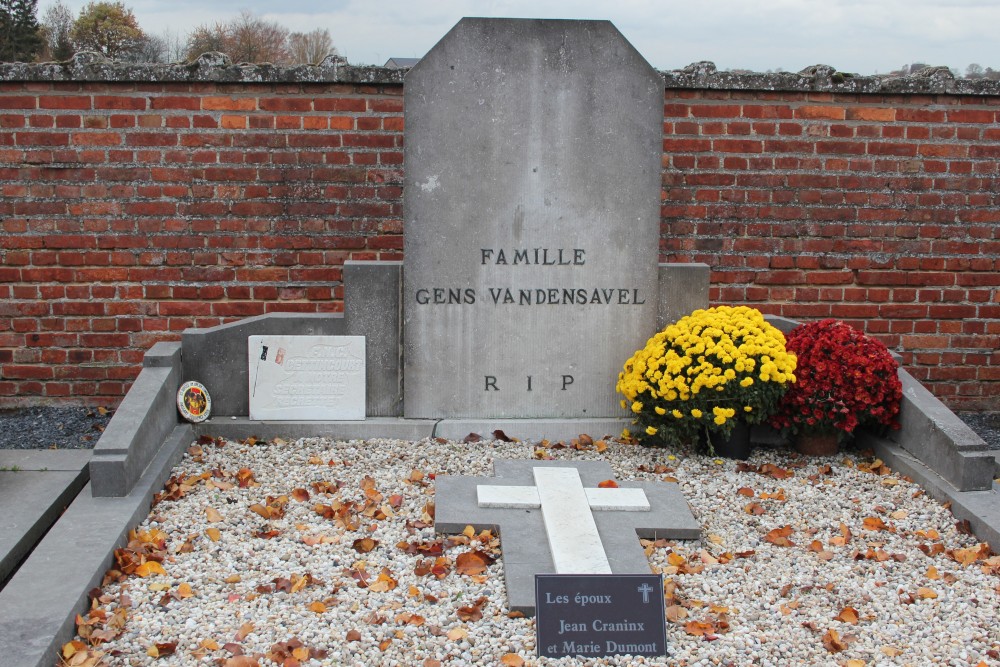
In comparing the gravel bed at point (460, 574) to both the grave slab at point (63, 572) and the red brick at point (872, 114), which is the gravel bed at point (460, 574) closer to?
the grave slab at point (63, 572)

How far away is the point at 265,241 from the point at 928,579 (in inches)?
165

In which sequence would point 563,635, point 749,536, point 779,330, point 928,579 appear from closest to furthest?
point 563,635
point 928,579
point 749,536
point 779,330

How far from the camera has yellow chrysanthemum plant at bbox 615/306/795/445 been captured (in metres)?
4.76

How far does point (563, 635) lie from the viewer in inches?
122

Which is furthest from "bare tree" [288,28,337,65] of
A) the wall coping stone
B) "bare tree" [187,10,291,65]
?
the wall coping stone

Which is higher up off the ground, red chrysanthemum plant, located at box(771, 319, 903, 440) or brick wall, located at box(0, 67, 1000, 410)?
brick wall, located at box(0, 67, 1000, 410)

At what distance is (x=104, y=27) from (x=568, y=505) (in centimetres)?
2282

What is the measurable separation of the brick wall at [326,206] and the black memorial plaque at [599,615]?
342cm

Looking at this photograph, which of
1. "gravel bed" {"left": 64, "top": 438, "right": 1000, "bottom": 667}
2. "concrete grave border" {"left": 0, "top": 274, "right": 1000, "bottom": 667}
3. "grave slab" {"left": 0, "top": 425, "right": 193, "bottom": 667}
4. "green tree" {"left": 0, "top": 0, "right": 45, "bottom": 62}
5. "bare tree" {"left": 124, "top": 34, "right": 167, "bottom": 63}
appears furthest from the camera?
"green tree" {"left": 0, "top": 0, "right": 45, "bottom": 62}

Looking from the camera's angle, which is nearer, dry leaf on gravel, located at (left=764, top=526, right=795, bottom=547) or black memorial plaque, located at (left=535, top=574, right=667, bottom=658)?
black memorial plaque, located at (left=535, top=574, right=667, bottom=658)

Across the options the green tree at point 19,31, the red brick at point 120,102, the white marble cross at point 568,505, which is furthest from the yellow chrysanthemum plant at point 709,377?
the green tree at point 19,31

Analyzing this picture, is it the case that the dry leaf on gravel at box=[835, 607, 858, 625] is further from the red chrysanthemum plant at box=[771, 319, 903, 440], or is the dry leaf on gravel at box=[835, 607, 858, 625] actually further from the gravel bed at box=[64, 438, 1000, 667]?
the red chrysanthemum plant at box=[771, 319, 903, 440]

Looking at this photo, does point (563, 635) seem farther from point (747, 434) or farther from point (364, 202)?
point (364, 202)

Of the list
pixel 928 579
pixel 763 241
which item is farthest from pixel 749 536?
pixel 763 241
